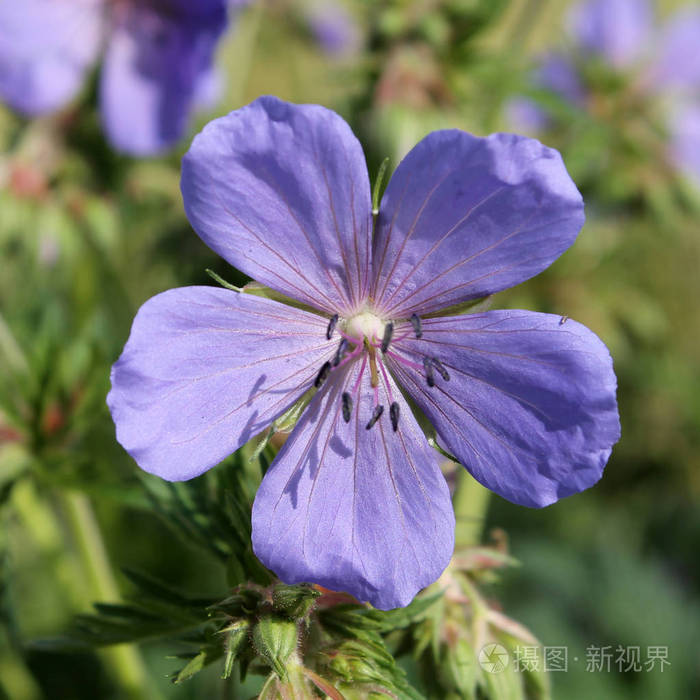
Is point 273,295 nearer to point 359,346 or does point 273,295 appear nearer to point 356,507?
point 359,346

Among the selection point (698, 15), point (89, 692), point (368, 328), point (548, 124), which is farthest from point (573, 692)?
point (698, 15)

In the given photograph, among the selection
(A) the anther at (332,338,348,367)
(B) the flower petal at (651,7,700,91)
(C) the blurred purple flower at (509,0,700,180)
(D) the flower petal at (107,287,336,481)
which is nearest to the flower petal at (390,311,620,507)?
(A) the anther at (332,338,348,367)

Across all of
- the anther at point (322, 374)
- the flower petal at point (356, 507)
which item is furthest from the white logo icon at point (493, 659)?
the anther at point (322, 374)

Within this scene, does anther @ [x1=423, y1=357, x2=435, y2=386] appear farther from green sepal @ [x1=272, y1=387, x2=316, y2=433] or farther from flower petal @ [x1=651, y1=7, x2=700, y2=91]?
flower petal @ [x1=651, y1=7, x2=700, y2=91]

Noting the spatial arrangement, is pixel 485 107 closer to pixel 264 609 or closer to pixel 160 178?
pixel 160 178

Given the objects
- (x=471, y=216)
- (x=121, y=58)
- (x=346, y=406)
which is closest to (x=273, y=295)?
(x=346, y=406)

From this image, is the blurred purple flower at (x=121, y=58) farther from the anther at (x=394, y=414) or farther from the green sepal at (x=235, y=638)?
the green sepal at (x=235, y=638)
